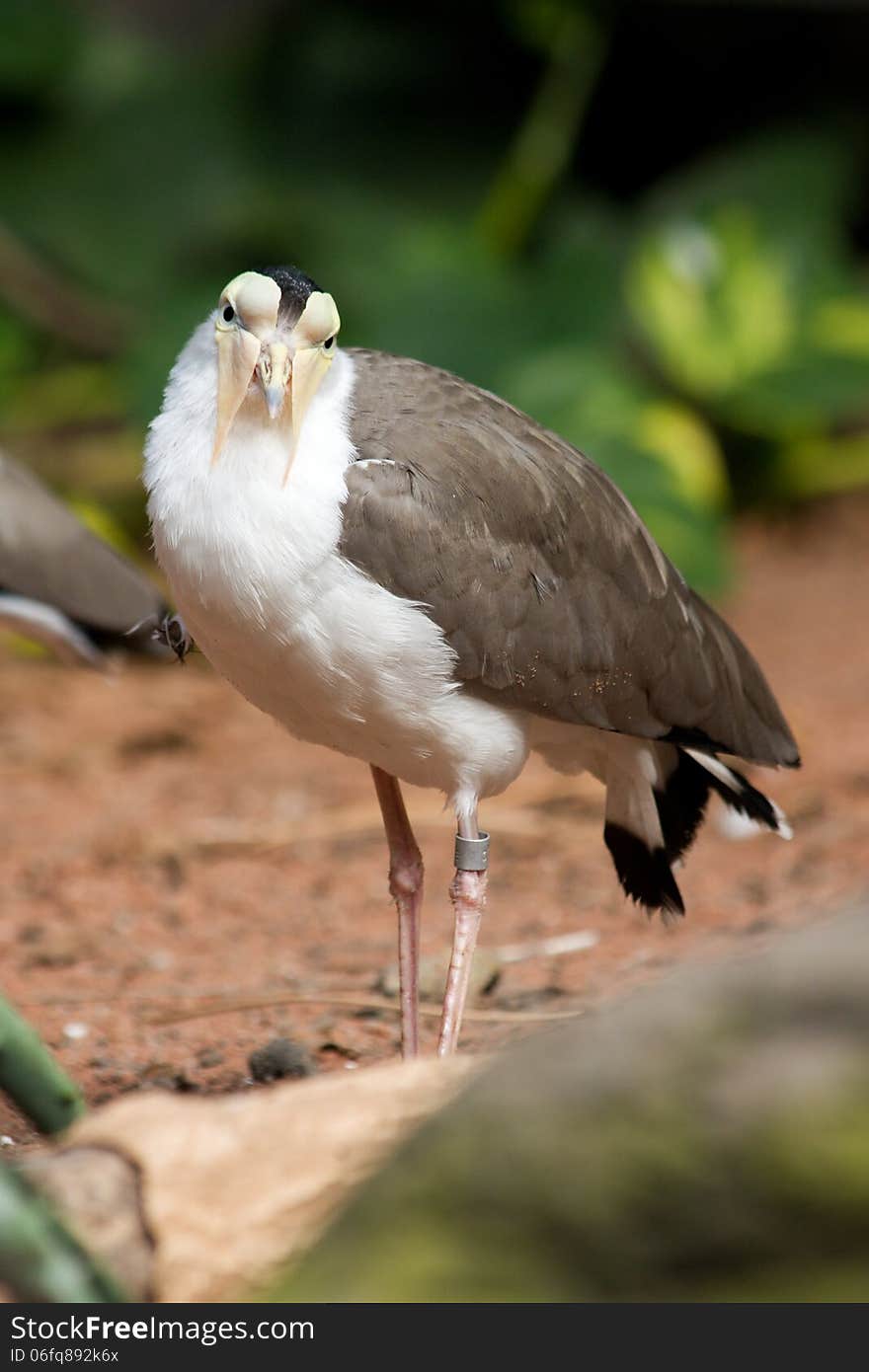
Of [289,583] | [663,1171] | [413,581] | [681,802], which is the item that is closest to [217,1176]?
[663,1171]

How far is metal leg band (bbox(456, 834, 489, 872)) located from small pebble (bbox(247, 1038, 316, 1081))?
477mm

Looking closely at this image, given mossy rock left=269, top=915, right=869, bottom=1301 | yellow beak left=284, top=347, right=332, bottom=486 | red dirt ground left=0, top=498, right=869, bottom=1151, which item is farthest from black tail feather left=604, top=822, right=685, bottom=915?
mossy rock left=269, top=915, right=869, bottom=1301

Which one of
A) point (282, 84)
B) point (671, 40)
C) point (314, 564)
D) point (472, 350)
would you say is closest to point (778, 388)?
point (472, 350)

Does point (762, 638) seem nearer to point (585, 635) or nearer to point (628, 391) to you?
point (628, 391)

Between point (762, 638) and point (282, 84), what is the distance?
161 inches

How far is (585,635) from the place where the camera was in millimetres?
3244

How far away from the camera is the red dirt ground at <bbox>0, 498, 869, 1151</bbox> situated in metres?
3.72

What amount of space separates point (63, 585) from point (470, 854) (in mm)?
2148

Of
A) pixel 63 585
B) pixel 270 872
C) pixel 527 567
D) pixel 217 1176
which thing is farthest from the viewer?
pixel 270 872

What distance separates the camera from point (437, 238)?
7.85 meters

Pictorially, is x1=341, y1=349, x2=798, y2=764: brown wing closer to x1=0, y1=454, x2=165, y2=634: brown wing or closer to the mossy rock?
the mossy rock

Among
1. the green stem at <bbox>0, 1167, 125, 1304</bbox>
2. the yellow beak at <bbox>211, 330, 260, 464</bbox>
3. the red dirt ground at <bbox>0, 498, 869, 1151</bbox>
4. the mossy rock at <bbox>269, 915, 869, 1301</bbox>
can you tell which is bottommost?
the red dirt ground at <bbox>0, 498, 869, 1151</bbox>

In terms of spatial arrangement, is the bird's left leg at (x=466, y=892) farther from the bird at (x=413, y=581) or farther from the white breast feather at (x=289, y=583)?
the white breast feather at (x=289, y=583)

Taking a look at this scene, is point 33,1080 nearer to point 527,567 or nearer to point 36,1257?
point 36,1257
